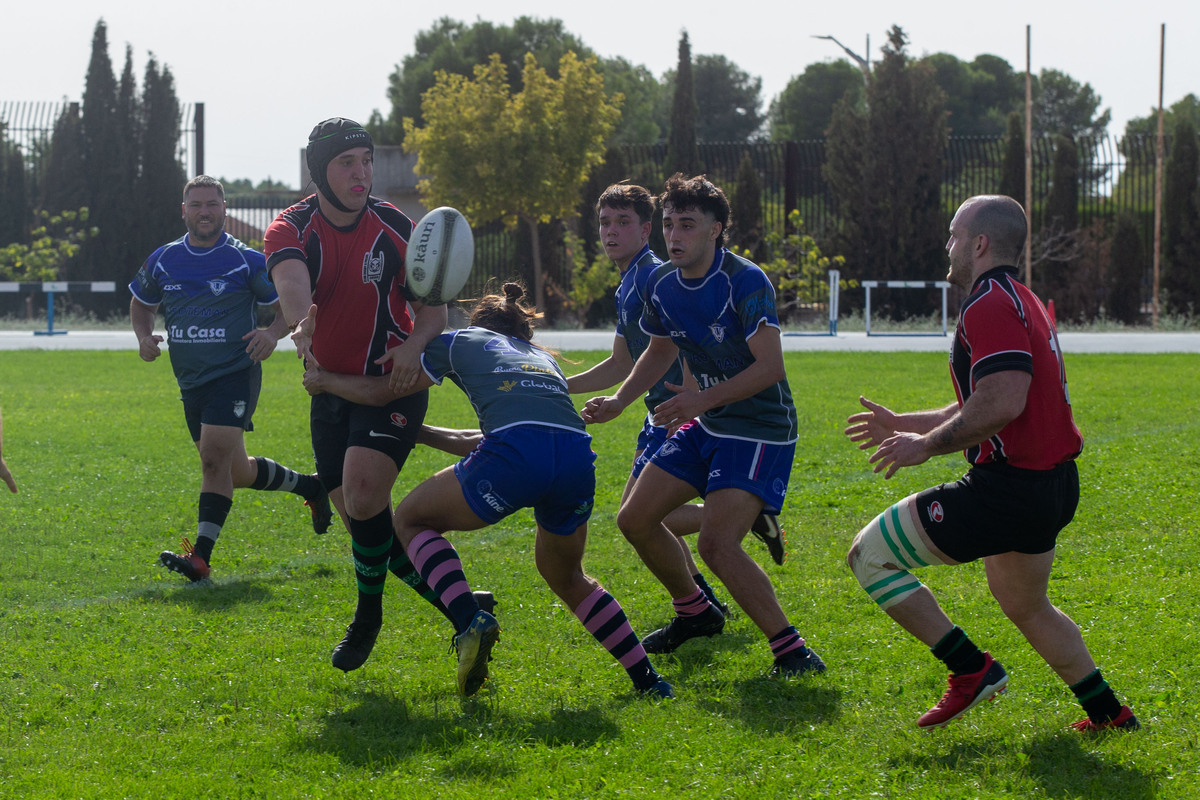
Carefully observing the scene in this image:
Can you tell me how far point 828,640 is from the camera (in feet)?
17.3

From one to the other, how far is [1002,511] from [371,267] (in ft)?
8.93

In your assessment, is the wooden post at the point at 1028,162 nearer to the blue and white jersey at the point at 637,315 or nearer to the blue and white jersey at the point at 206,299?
the blue and white jersey at the point at 206,299

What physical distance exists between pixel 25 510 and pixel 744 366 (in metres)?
5.48

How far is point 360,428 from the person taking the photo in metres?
4.93

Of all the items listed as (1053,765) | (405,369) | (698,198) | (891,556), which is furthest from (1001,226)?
(405,369)

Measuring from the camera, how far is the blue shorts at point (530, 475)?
438 cm

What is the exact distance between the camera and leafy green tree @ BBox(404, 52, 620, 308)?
2889cm

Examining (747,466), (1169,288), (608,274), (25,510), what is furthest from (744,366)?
(1169,288)

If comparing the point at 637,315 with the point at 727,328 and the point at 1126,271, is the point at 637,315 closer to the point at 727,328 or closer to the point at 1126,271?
the point at 727,328

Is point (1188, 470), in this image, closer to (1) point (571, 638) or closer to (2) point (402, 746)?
(1) point (571, 638)

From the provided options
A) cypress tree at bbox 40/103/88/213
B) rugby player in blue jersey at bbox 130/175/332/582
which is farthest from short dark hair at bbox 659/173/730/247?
cypress tree at bbox 40/103/88/213

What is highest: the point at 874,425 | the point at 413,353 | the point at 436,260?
the point at 436,260

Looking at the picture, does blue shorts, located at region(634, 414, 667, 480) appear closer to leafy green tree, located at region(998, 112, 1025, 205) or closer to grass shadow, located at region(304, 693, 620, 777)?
grass shadow, located at region(304, 693, 620, 777)

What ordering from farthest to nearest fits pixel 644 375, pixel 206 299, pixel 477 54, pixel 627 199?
1. pixel 477 54
2. pixel 206 299
3. pixel 627 199
4. pixel 644 375
